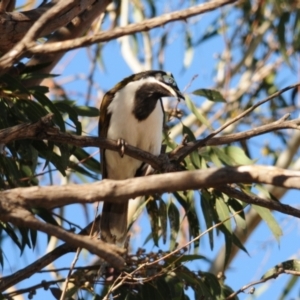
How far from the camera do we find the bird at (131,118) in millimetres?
4027

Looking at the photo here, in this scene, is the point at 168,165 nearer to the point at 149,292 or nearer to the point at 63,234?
the point at 149,292

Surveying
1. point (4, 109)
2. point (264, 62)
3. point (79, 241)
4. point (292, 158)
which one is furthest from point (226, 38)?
point (79, 241)

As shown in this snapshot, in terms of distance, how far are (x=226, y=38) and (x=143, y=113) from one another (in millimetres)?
3601

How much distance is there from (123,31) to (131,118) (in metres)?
2.12

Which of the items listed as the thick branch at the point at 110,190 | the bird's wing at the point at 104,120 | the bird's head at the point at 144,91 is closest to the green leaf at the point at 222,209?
the bird's head at the point at 144,91

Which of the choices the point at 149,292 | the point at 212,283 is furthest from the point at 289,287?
the point at 149,292

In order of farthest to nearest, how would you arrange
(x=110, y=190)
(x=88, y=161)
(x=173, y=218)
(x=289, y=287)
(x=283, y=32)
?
(x=283, y=32), (x=289, y=287), (x=88, y=161), (x=173, y=218), (x=110, y=190)

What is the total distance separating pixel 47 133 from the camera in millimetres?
2826

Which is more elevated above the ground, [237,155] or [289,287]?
[237,155]

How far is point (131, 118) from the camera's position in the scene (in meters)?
4.10

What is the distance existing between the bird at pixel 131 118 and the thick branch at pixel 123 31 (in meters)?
1.88

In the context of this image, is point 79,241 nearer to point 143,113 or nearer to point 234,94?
point 143,113

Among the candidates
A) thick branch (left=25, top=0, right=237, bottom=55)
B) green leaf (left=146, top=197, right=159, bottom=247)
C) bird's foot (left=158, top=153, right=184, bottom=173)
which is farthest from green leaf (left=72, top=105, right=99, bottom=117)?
thick branch (left=25, top=0, right=237, bottom=55)

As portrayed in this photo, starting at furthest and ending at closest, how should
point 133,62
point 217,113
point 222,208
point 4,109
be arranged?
point 133,62
point 217,113
point 222,208
point 4,109
